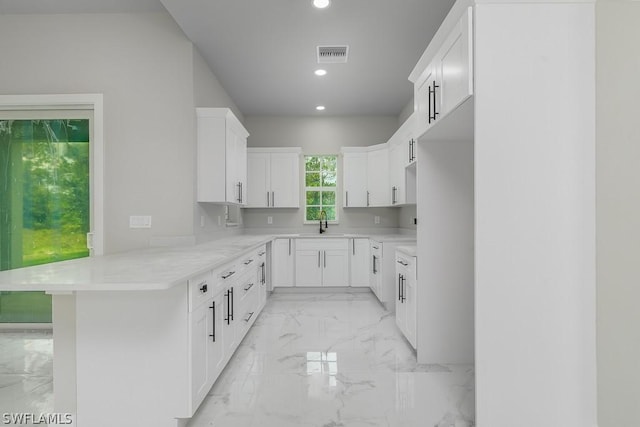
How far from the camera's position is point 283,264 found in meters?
5.27

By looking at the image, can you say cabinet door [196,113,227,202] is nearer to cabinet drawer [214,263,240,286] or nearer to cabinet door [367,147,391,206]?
cabinet drawer [214,263,240,286]

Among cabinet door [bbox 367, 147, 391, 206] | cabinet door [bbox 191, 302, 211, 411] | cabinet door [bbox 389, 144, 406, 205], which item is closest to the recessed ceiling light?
cabinet door [bbox 389, 144, 406, 205]

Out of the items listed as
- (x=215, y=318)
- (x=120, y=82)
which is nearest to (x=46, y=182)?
(x=120, y=82)

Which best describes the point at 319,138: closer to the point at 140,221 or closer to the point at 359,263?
the point at 359,263

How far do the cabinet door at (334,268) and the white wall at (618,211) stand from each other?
A: 3758mm

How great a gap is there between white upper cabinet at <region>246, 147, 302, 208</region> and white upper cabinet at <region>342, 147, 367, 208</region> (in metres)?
0.80

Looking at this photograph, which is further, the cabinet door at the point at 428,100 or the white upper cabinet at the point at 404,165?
the white upper cabinet at the point at 404,165

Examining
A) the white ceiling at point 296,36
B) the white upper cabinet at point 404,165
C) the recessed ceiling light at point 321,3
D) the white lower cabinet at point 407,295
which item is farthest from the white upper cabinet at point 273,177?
the recessed ceiling light at point 321,3

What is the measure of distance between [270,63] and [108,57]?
5.16 ft

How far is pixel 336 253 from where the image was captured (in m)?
5.29

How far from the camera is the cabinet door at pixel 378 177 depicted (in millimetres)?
5301

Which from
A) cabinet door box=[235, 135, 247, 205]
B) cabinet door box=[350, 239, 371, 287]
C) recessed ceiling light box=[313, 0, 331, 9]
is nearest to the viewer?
recessed ceiling light box=[313, 0, 331, 9]

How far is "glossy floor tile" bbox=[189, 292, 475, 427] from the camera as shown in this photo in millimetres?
2027

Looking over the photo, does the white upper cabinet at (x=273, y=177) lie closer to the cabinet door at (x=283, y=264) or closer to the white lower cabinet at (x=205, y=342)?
the cabinet door at (x=283, y=264)
